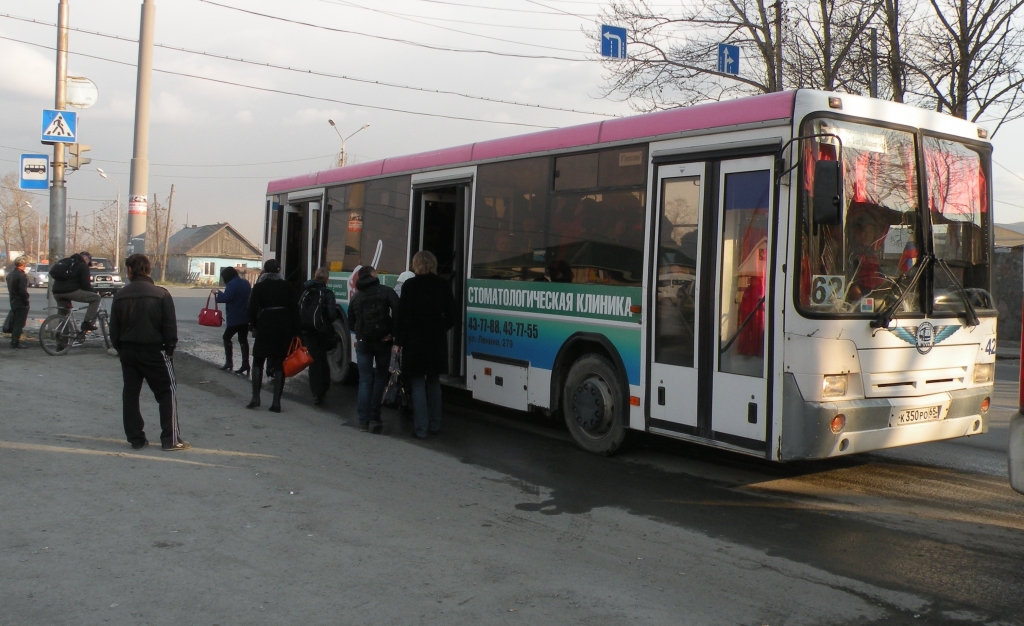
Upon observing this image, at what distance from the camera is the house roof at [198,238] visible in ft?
369

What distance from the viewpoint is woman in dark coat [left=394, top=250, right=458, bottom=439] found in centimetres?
909

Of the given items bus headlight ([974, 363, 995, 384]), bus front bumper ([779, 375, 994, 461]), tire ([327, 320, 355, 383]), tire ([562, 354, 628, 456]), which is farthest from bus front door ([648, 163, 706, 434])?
tire ([327, 320, 355, 383])

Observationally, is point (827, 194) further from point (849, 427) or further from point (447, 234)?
point (447, 234)

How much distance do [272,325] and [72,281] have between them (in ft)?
18.8

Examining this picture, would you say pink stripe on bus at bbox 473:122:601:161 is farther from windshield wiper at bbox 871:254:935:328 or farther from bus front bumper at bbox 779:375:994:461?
bus front bumper at bbox 779:375:994:461

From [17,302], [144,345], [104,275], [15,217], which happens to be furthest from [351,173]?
[15,217]

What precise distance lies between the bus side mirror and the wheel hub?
2663mm

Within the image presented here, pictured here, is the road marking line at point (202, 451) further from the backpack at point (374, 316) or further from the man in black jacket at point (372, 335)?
the backpack at point (374, 316)

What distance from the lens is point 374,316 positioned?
372 inches

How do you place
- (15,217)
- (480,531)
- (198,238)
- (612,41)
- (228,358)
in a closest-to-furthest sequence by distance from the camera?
(480,531) < (228,358) < (612,41) < (15,217) < (198,238)

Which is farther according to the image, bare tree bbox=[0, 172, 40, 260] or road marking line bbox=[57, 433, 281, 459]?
bare tree bbox=[0, 172, 40, 260]

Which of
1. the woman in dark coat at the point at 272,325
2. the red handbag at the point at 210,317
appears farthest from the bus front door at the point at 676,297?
the red handbag at the point at 210,317

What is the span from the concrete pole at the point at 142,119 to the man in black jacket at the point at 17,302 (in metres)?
1.86

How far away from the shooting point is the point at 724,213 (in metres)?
7.17
